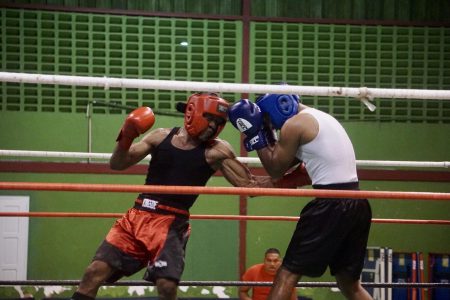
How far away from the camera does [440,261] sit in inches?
263

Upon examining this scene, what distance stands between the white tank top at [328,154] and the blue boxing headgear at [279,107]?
5cm

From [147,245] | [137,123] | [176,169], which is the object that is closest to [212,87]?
[137,123]

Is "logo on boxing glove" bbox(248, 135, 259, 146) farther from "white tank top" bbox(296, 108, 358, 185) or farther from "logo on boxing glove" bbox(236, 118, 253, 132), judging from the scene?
"white tank top" bbox(296, 108, 358, 185)

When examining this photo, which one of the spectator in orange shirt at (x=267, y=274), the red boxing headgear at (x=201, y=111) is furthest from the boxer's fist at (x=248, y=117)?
the spectator in orange shirt at (x=267, y=274)

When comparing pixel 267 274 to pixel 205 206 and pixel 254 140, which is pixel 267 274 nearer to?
pixel 205 206

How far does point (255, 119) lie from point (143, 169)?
403 centimetres

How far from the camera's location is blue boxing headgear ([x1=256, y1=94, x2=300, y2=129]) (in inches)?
102

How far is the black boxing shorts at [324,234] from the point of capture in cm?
246

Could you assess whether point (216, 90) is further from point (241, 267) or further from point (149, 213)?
point (241, 267)

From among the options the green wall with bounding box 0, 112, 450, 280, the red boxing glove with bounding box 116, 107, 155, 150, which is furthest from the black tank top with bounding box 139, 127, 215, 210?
the green wall with bounding box 0, 112, 450, 280

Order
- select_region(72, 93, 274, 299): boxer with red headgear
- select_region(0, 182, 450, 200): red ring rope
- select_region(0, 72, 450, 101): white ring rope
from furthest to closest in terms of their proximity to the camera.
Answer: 1. select_region(72, 93, 274, 299): boxer with red headgear
2. select_region(0, 72, 450, 101): white ring rope
3. select_region(0, 182, 450, 200): red ring rope

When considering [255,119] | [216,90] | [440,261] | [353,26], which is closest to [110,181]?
[353,26]

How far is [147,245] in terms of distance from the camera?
265 centimetres

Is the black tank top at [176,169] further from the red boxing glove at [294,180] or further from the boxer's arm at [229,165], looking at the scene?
the red boxing glove at [294,180]
